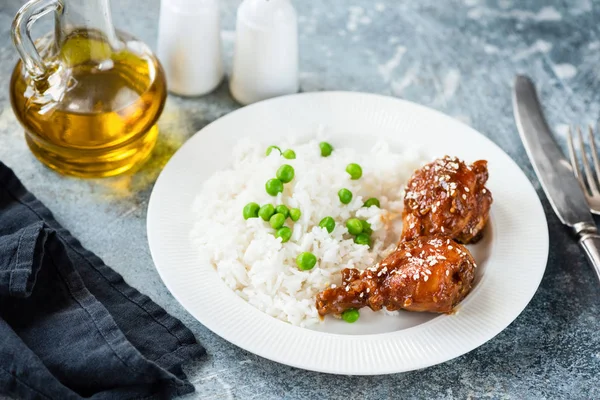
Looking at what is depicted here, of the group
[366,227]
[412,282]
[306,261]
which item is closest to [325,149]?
[366,227]

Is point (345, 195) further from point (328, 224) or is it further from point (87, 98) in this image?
point (87, 98)

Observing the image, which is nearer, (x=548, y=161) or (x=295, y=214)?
(x=295, y=214)

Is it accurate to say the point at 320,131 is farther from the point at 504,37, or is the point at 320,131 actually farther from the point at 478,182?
the point at 504,37

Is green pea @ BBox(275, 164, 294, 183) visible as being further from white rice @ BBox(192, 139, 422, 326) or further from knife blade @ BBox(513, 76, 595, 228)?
knife blade @ BBox(513, 76, 595, 228)

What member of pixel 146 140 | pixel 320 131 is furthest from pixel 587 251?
pixel 146 140

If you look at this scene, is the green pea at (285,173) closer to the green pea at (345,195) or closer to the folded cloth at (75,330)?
the green pea at (345,195)

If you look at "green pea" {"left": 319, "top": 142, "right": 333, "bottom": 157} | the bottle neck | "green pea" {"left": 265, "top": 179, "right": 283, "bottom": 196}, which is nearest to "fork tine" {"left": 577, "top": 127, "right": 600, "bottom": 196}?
"green pea" {"left": 319, "top": 142, "right": 333, "bottom": 157}
